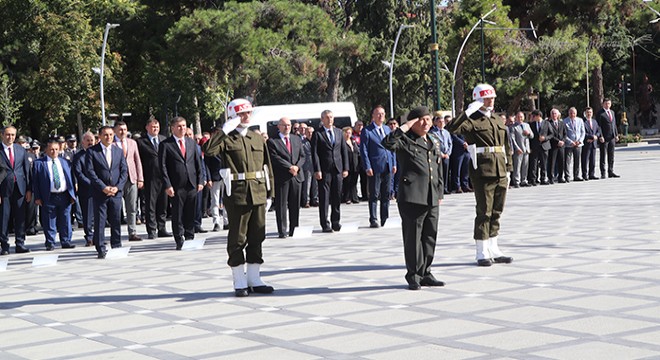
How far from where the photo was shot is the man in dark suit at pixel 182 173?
52.1 feet

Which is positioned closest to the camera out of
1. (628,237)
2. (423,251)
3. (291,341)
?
(291,341)

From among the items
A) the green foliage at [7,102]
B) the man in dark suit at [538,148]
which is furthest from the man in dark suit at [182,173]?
the green foliage at [7,102]

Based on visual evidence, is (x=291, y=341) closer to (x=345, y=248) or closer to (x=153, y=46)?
(x=345, y=248)

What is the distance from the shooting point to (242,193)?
1052 centimetres

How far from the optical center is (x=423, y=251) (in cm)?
1041

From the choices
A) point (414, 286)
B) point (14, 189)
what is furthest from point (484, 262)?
point (14, 189)

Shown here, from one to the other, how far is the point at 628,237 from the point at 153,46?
38.4 m

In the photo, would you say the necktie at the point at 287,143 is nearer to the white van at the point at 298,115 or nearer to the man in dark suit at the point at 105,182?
the man in dark suit at the point at 105,182

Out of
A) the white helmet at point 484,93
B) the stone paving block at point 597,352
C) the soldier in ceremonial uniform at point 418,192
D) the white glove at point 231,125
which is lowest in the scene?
the stone paving block at point 597,352

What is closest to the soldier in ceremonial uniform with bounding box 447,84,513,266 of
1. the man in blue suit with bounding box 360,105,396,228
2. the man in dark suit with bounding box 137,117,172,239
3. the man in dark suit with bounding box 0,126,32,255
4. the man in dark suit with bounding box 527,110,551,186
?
the man in blue suit with bounding box 360,105,396,228

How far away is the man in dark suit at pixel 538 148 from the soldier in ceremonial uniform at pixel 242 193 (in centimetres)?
1521

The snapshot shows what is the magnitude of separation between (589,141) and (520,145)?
2110 millimetres

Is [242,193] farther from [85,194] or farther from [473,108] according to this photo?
[85,194]

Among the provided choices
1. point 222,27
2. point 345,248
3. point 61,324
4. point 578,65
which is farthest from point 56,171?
point 578,65
